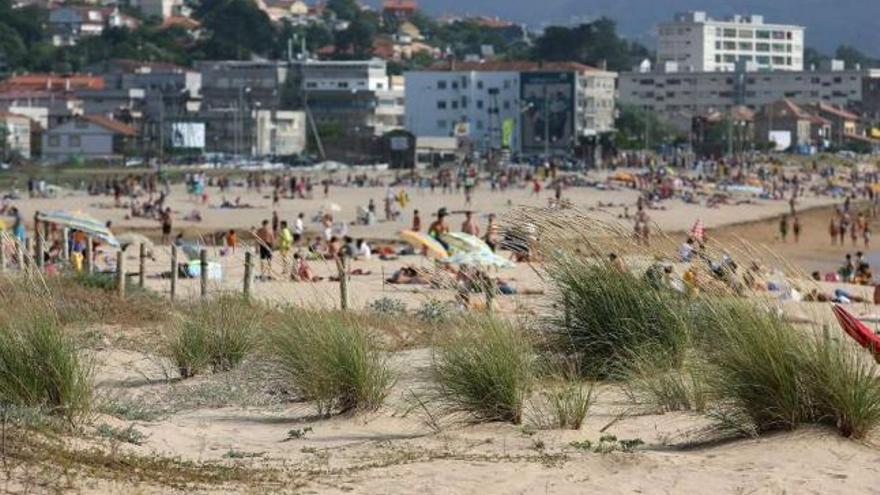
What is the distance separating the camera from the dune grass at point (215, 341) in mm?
10328

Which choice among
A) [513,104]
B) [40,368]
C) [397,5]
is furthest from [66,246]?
[397,5]

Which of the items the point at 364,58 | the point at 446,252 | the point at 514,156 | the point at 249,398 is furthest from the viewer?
the point at 364,58

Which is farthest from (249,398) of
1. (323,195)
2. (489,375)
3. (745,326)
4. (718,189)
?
(718,189)

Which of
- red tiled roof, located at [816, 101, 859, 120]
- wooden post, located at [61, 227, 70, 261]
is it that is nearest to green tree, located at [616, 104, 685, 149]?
red tiled roof, located at [816, 101, 859, 120]

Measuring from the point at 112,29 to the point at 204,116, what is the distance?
152 ft

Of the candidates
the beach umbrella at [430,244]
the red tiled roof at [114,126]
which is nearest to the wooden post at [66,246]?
the beach umbrella at [430,244]

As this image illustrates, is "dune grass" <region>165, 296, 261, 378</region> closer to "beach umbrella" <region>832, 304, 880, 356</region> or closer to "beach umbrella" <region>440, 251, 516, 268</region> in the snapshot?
"beach umbrella" <region>832, 304, 880, 356</region>

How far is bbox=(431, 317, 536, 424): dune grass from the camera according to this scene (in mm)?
7945

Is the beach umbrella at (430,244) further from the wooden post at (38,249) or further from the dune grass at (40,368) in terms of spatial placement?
the dune grass at (40,368)

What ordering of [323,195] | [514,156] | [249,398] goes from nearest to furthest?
[249,398]
[323,195]
[514,156]

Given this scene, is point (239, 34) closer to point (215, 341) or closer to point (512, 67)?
point (512, 67)

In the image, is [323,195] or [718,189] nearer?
[323,195]

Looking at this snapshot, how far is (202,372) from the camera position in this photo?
405 inches

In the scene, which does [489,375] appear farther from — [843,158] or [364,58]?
[364,58]
